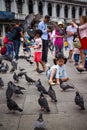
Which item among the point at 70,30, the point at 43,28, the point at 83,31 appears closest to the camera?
the point at 83,31

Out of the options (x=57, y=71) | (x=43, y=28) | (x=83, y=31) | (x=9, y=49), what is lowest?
(x=9, y=49)

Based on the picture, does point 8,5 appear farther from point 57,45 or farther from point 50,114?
point 50,114

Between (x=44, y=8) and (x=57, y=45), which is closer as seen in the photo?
(x=57, y=45)

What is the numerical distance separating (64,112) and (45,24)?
6.10m

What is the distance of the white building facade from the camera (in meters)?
47.7

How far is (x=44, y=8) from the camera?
5388 cm

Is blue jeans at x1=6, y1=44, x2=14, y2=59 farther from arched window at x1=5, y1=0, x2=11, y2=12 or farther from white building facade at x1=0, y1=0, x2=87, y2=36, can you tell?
arched window at x1=5, y1=0, x2=11, y2=12

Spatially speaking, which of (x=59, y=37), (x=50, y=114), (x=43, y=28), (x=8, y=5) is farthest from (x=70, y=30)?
(x=8, y=5)

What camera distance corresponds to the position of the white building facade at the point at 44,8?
156ft

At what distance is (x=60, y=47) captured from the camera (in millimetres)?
14000

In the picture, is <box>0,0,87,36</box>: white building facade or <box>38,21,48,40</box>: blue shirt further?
<box>0,0,87,36</box>: white building facade

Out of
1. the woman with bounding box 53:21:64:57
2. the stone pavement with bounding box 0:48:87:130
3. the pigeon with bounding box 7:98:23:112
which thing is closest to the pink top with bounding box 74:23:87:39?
the stone pavement with bounding box 0:48:87:130

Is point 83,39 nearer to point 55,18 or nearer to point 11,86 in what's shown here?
point 11,86

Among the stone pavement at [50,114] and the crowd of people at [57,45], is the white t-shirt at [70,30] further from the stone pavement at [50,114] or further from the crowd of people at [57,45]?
the stone pavement at [50,114]
